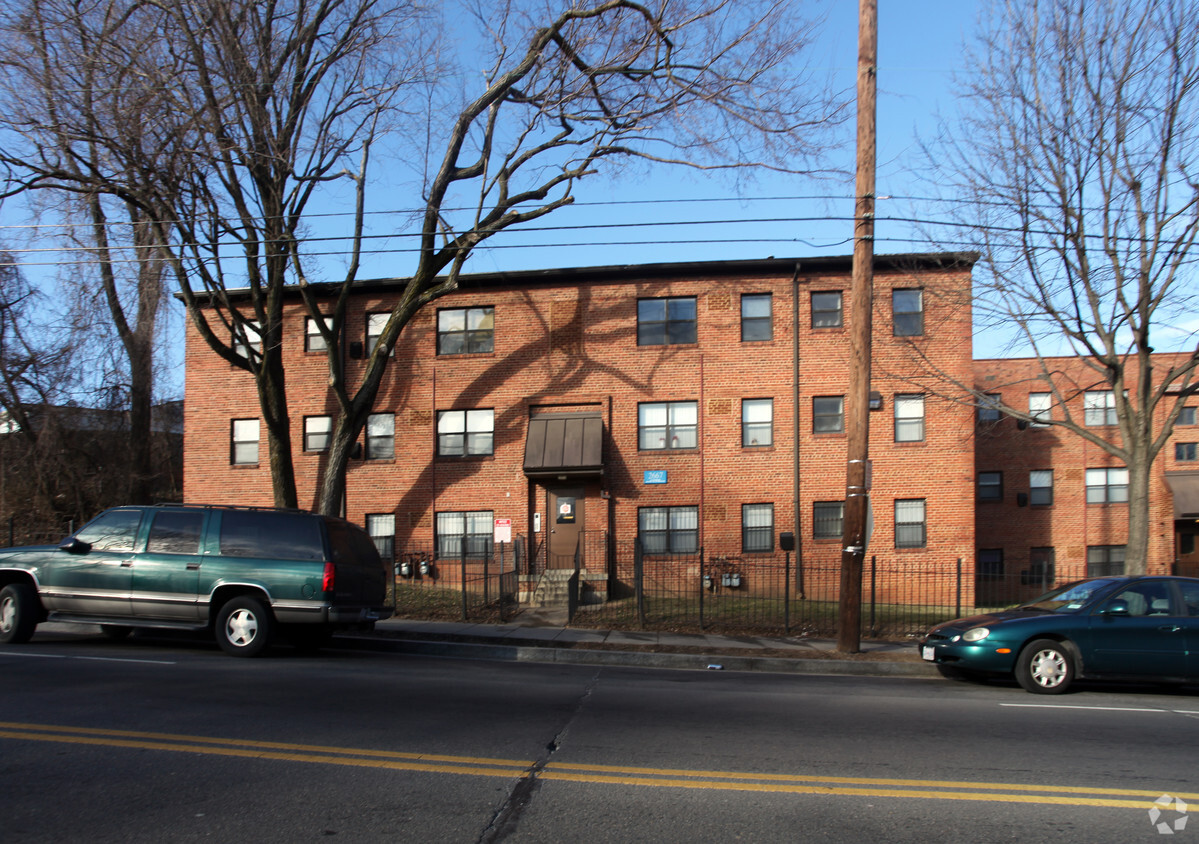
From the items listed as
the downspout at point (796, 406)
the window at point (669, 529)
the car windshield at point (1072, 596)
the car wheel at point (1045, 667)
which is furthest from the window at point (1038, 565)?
the car wheel at point (1045, 667)

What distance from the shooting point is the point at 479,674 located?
10180 millimetres

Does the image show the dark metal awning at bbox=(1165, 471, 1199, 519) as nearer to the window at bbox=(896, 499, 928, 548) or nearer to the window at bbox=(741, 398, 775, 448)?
the window at bbox=(896, 499, 928, 548)

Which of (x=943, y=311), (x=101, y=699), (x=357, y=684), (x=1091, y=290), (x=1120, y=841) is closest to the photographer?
(x=1120, y=841)

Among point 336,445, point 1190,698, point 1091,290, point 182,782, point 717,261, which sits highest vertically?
point 717,261

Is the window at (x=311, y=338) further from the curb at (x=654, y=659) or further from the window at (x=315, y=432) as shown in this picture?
the curb at (x=654, y=659)

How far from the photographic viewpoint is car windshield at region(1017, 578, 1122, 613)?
10459 millimetres

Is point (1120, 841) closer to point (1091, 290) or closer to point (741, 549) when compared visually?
point (1091, 290)

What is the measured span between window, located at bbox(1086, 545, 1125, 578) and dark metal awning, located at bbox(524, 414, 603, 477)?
17065 mm

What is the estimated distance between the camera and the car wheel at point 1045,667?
32.7 feet

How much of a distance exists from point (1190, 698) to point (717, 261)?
14.9 meters

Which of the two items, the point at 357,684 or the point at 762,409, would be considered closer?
the point at 357,684

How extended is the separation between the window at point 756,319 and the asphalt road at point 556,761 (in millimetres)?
13920

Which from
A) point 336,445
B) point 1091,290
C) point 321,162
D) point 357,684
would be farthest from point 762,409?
point 357,684

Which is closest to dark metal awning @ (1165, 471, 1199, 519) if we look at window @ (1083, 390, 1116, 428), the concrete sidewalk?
window @ (1083, 390, 1116, 428)
